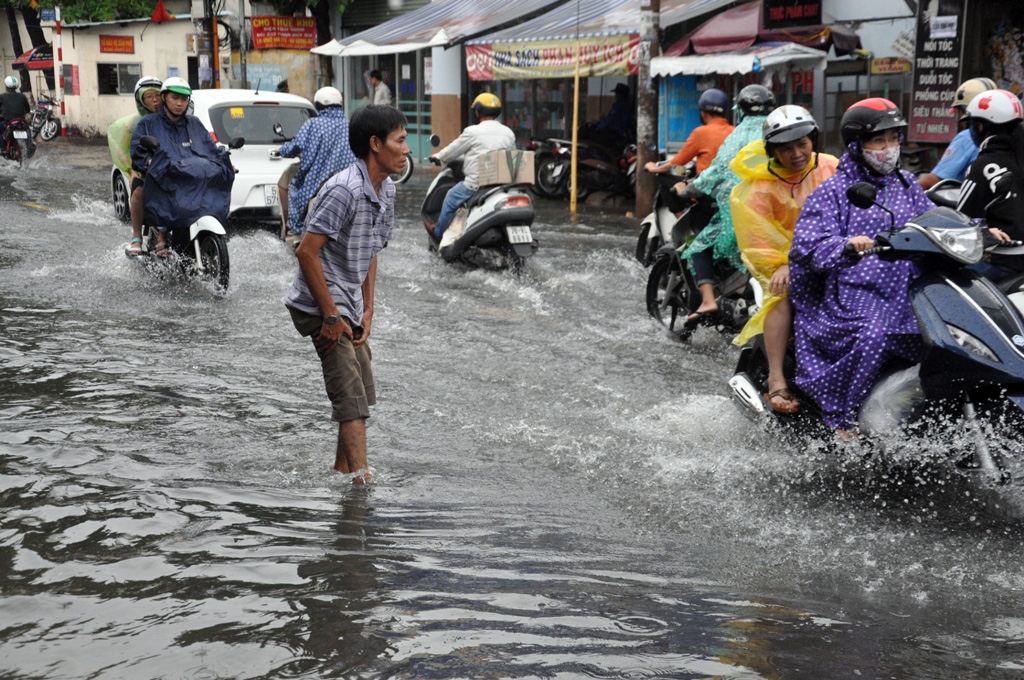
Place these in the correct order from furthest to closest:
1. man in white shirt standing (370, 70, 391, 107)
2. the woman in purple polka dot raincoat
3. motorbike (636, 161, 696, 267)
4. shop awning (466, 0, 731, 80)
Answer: man in white shirt standing (370, 70, 391, 107) < shop awning (466, 0, 731, 80) < motorbike (636, 161, 696, 267) < the woman in purple polka dot raincoat

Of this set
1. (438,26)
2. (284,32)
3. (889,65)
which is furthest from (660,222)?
(284,32)

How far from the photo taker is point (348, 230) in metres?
4.83

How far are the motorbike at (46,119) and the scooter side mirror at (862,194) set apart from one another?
30237mm

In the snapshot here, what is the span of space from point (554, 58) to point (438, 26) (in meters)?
4.21

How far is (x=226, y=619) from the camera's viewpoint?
137 inches

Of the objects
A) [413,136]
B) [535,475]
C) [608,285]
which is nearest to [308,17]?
[413,136]

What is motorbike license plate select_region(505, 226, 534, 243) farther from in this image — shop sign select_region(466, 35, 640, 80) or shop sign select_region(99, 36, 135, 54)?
shop sign select_region(99, 36, 135, 54)

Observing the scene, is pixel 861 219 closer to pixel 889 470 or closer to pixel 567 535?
pixel 889 470

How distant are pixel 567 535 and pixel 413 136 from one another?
22561 millimetres

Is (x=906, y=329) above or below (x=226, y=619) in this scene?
above

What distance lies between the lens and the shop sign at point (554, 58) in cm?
1642

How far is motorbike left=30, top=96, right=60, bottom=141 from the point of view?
32.3 m

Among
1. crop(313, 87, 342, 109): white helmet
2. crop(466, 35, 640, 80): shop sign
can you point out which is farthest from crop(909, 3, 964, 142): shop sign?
crop(313, 87, 342, 109): white helmet

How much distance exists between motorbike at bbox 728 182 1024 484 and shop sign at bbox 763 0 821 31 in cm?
1081
